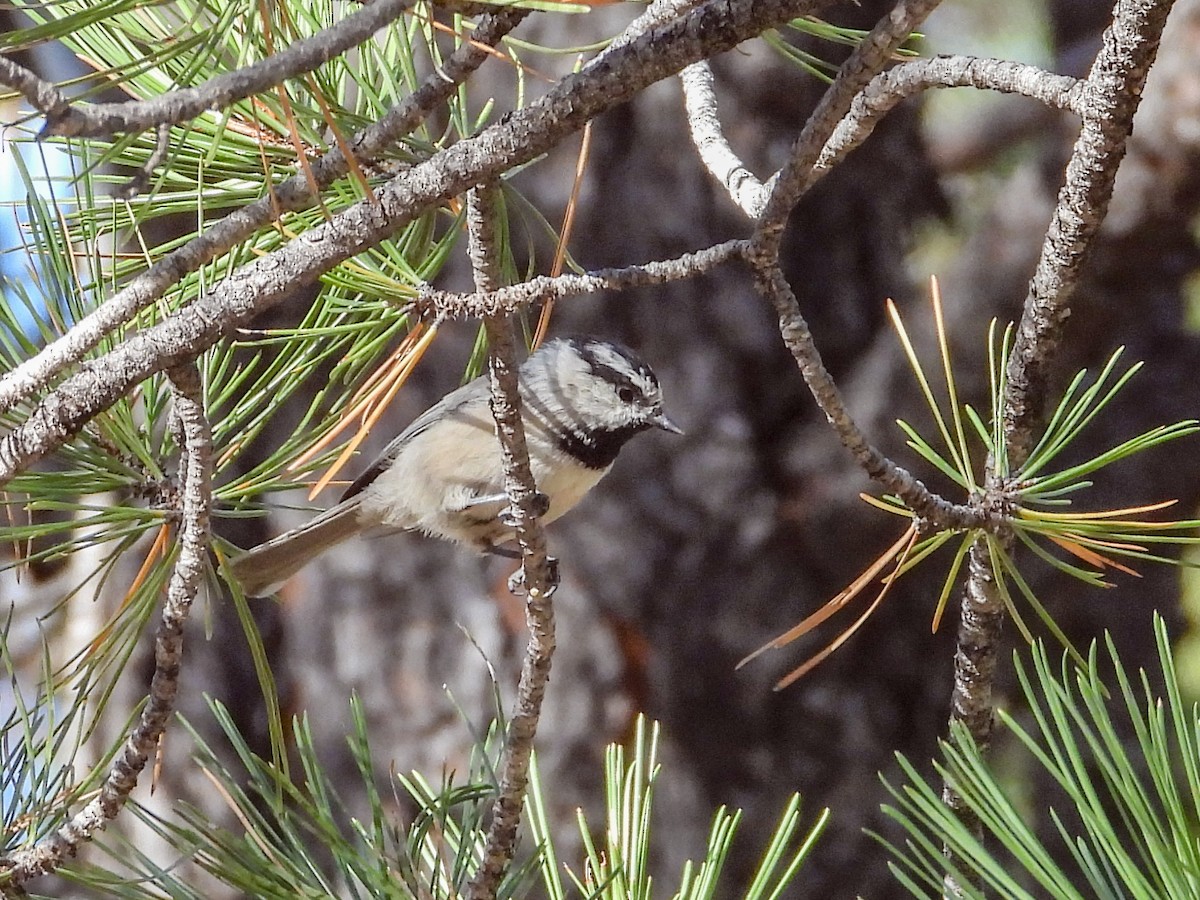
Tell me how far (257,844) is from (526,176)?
2132 mm

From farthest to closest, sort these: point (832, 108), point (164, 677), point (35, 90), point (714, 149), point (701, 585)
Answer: point (701, 585)
point (714, 149)
point (164, 677)
point (832, 108)
point (35, 90)

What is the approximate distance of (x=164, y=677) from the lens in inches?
51.3

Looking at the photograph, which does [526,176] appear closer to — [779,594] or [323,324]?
[779,594]

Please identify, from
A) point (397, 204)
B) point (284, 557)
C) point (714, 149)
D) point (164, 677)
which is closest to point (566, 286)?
point (397, 204)

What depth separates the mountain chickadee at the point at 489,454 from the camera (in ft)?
7.21

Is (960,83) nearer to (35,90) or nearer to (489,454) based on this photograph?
(35,90)

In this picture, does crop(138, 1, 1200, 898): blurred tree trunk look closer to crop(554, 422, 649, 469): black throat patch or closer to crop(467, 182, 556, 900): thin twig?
crop(554, 422, 649, 469): black throat patch

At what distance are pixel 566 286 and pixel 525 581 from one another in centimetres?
47

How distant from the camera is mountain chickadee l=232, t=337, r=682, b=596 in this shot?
2.20 metres

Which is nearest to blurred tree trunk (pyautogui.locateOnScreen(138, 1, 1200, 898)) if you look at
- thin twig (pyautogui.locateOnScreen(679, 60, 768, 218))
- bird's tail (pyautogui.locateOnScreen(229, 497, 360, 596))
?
bird's tail (pyautogui.locateOnScreen(229, 497, 360, 596))

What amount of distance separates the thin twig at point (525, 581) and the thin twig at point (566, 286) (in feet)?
0.13

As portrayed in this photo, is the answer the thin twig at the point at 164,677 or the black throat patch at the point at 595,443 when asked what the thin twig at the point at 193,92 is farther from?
the black throat patch at the point at 595,443

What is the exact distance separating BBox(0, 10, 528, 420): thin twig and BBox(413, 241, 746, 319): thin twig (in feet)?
0.56

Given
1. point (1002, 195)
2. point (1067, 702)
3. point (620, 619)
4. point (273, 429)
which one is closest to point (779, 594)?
point (620, 619)
